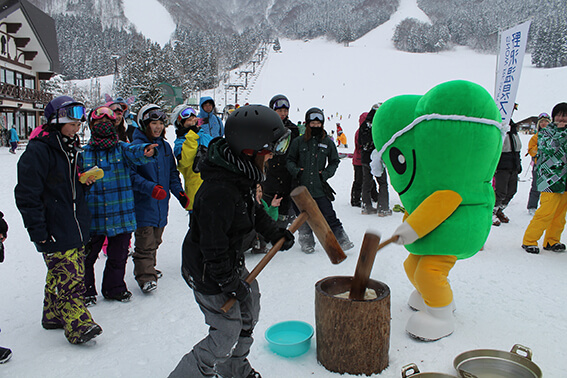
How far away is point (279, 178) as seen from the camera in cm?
537

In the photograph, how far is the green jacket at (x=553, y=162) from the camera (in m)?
4.97

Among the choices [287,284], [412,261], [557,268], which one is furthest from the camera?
[557,268]

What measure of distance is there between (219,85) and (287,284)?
59401 mm

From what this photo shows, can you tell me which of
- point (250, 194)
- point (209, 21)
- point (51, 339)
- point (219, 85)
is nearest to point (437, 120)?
point (250, 194)

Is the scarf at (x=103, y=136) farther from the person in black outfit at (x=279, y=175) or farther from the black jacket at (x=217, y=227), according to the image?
the person in black outfit at (x=279, y=175)

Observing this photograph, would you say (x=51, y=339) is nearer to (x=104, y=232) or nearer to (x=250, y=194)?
(x=104, y=232)

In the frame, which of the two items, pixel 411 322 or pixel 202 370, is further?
pixel 411 322

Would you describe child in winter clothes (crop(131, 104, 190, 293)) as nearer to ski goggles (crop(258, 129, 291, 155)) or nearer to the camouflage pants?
the camouflage pants

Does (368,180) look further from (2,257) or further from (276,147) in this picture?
(2,257)

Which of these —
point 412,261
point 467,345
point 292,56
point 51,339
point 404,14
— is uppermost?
point 404,14

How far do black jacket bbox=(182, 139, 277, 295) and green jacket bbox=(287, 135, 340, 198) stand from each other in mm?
2844

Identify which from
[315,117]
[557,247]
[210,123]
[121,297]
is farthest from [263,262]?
[210,123]

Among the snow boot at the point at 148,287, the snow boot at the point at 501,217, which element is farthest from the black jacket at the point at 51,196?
the snow boot at the point at 501,217

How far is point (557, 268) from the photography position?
15.3 ft
